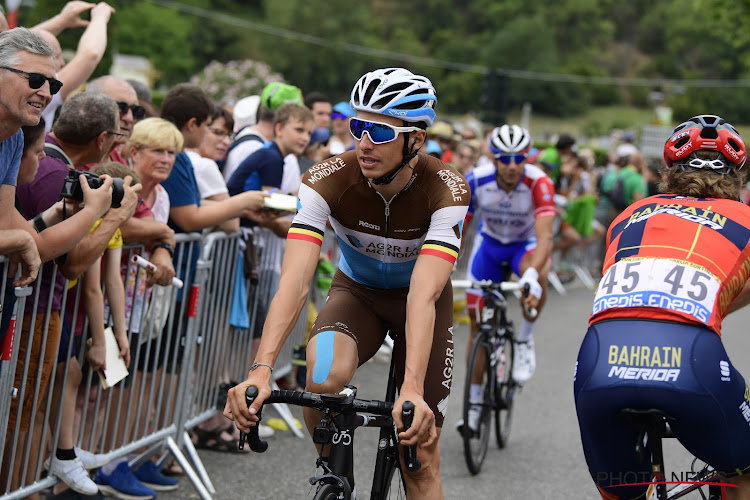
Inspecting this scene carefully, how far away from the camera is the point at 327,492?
3.34 m

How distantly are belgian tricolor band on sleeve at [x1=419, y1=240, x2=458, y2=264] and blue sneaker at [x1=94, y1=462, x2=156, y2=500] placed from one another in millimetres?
2668

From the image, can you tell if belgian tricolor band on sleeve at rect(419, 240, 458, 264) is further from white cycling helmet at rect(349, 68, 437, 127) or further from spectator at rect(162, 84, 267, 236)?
spectator at rect(162, 84, 267, 236)

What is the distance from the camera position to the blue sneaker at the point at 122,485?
5543mm

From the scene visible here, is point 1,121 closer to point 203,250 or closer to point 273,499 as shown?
point 203,250

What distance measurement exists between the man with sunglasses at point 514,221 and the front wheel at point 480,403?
1.74 ft

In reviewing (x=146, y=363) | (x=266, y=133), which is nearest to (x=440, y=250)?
(x=146, y=363)

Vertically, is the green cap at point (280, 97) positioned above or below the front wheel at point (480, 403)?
above

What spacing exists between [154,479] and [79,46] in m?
2.77

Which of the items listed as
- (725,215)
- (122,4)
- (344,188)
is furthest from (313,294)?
(122,4)

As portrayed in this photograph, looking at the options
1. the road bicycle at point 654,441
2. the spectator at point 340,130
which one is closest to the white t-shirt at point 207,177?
the road bicycle at point 654,441

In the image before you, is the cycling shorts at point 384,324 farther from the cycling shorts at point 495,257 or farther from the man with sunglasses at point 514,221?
the cycling shorts at point 495,257

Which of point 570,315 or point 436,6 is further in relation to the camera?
point 436,6

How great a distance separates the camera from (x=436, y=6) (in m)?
166

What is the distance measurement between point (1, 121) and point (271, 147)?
3314mm
